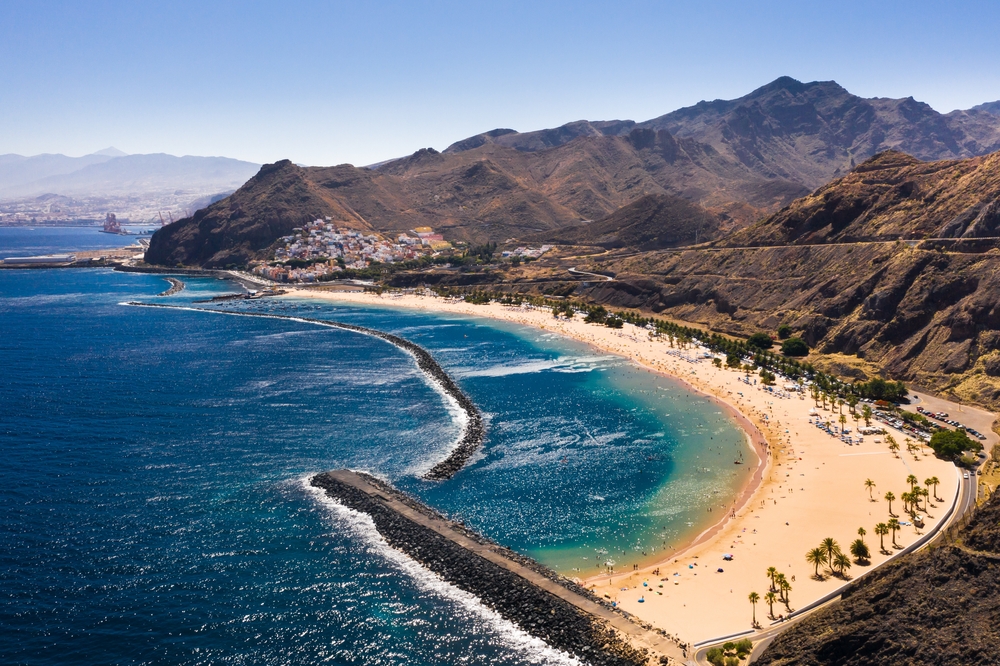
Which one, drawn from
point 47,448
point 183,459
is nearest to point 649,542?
point 183,459

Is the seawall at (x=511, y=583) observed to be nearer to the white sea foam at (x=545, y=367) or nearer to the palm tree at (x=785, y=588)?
the palm tree at (x=785, y=588)

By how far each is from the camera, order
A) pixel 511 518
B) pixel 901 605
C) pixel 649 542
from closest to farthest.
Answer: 1. pixel 901 605
2. pixel 649 542
3. pixel 511 518

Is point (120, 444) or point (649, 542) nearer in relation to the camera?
point (649, 542)

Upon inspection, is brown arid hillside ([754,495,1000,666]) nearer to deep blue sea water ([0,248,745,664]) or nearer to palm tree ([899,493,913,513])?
deep blue sea water ([0,248,745,664])

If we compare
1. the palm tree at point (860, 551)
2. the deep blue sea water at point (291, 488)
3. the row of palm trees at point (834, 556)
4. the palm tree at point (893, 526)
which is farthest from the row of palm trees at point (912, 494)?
the deep blue sea water at point (291, 488)

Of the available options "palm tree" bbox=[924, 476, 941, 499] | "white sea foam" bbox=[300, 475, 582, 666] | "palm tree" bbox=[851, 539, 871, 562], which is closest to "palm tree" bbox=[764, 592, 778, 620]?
"palm tree" bbox=[851, 539, 871, 562]

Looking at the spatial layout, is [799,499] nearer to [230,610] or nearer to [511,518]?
[511,518]

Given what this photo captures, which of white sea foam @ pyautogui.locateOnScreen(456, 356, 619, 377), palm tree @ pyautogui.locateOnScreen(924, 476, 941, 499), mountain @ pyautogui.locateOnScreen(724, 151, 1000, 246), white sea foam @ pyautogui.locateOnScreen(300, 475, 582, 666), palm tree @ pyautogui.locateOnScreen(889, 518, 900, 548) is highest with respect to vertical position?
mountain @ pyautogui.locateOnScreen(724, 151, 1000, 246)
